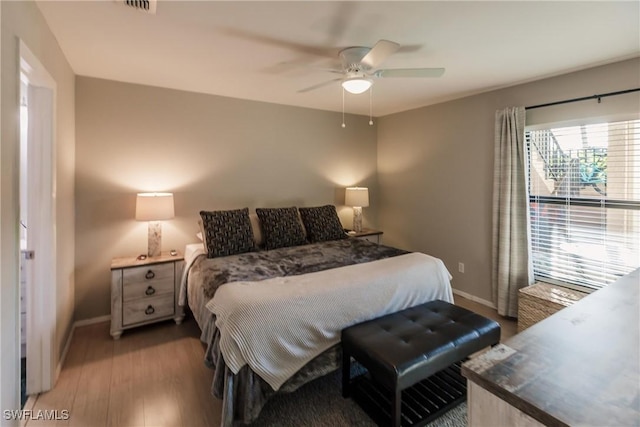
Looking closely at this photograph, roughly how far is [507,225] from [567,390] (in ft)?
9.48

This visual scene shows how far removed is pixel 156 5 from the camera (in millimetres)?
1748

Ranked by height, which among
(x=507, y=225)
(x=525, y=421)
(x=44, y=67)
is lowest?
(x=525, y=421)

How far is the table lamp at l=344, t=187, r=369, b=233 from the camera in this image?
421 centimetres

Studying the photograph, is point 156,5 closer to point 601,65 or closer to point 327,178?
point 327,178

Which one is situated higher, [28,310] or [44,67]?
[44,67]

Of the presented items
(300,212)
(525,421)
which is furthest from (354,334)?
(300,212)

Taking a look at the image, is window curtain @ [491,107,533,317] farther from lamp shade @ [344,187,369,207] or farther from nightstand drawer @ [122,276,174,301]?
nightstand drawer @ [122,276,174,301]

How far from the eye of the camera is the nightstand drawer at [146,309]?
2.76m

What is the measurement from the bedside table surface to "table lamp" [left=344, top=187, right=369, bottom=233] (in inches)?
88.9

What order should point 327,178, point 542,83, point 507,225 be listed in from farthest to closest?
point 327,178 < point 507,225 < point 542,83

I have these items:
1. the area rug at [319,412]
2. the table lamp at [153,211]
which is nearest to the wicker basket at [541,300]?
the area rug at [319,412]

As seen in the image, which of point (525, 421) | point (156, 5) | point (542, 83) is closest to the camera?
point (525, 421)

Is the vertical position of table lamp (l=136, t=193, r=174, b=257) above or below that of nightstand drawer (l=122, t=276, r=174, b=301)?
above

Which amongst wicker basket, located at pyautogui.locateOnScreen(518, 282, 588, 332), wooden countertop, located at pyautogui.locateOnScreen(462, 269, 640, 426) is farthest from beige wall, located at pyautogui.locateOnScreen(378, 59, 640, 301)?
wooden countertop, located at pyautogui.locateOnScreen(462, 269, 640, 426)
